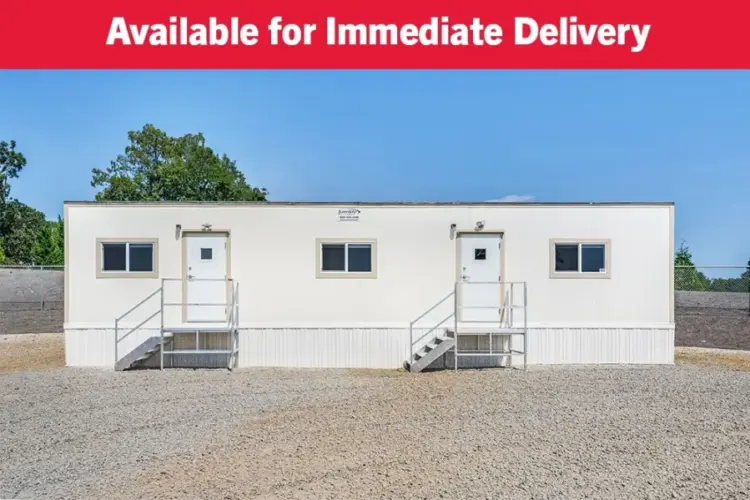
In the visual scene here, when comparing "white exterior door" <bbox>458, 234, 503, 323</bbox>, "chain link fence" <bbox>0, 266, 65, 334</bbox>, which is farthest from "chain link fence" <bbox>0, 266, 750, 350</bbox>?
"white exterior door" <bbox>458, 234, 503, 323</bbox>

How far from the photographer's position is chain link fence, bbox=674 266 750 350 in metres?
15.0

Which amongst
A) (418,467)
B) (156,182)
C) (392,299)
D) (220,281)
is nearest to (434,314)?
(392,299)

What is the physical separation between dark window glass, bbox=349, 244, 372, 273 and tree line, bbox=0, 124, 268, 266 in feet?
64.1

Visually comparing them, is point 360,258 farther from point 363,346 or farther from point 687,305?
point 687,305

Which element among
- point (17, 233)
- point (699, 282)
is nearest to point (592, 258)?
point (699, 282)

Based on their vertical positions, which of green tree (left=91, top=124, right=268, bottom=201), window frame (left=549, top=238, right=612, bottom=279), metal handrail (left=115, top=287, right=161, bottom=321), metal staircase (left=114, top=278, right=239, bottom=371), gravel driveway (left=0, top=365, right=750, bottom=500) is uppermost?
green tree (left=91, top=124, right=268, bottom=201)

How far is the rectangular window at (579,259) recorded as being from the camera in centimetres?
1070

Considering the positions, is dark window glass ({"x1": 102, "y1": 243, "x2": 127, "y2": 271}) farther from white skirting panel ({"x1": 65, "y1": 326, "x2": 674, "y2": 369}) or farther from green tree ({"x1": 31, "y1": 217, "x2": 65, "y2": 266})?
green tree ({"x1": 31, "y1": 217, "x2": 65, "y2": 266})

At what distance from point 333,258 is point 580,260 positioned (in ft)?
14.9

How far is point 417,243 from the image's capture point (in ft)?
35.0

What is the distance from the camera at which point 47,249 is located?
32.4m

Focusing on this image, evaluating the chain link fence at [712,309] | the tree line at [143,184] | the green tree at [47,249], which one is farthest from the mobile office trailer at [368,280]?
the green tree at [47,249]

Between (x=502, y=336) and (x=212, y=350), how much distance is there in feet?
17.3

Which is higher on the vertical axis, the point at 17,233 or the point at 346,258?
the point at 17,233
